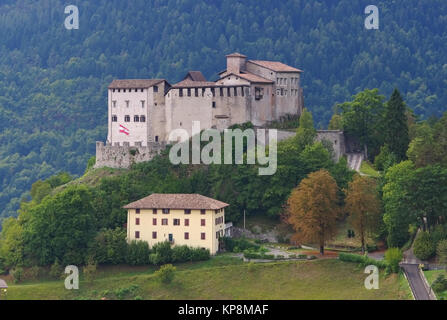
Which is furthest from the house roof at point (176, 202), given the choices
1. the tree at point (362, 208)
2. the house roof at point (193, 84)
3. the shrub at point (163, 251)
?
the house roof at point (193, 84)

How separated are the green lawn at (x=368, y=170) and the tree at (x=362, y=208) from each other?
1006 cm

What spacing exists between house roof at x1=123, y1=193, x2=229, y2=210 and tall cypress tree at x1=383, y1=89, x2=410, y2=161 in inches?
786

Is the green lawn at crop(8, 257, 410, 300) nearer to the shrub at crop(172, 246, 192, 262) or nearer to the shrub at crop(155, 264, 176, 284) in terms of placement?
the shrub at crop(155, 264, 176, 284)

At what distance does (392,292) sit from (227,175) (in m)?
26.8

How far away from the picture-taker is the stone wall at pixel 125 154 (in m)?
112

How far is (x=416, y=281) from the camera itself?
8456cm

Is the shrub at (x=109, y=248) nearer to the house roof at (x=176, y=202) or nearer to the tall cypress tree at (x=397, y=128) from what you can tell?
the house roof at (x=176, y=202)

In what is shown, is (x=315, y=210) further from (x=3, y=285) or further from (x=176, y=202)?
(x=3, y=285)

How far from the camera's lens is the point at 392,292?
83.8m

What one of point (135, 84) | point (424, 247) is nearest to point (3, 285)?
point (135, 84)

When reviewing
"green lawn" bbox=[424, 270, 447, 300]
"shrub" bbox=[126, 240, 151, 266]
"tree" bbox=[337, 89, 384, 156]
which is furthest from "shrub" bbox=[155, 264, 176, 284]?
"tree" bbox=[337, 89, 384, 156]

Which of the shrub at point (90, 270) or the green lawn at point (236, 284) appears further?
the shrub at point (90, 270)
